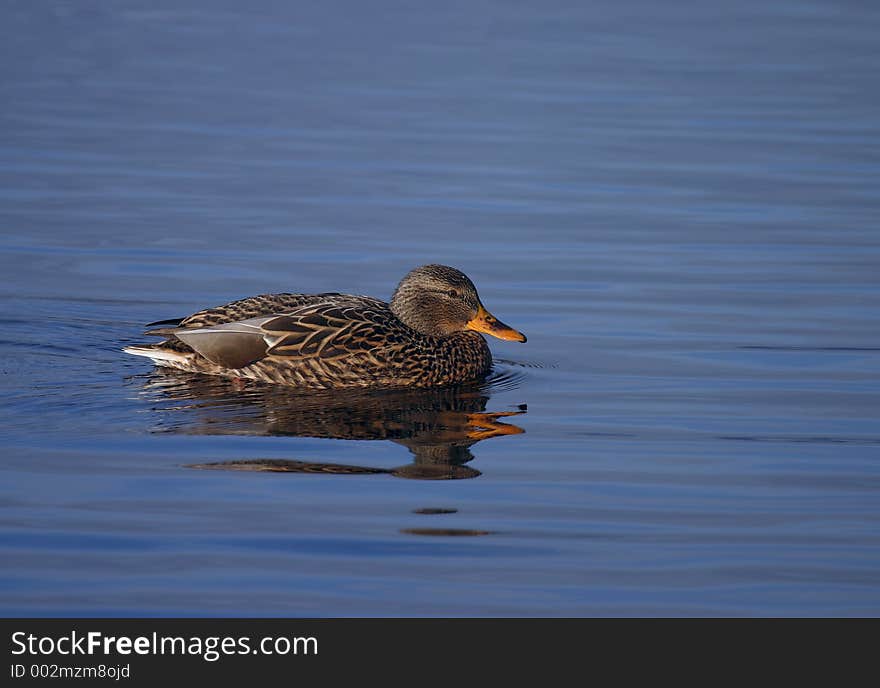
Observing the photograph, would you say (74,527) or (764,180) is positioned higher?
(764,180)

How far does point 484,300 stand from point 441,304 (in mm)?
1769

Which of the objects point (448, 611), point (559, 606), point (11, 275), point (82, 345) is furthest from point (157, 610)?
point (11, 275)

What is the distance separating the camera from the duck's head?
11.0 m

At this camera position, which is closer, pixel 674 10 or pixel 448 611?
pixel 448 611

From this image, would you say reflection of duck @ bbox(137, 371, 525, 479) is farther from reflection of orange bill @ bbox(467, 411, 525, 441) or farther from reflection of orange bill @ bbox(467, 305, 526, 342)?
reflection of orange bill @ bbox(467, 305, 526, 342)

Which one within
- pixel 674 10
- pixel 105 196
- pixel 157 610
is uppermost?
pixel 674 10

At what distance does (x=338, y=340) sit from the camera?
10.5 meters

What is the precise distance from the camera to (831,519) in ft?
25.8

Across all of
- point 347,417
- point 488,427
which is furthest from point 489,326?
point 347,417

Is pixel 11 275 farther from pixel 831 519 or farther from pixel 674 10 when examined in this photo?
pixel 674 10

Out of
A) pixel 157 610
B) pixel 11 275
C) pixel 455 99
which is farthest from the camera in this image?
pixel 455 99

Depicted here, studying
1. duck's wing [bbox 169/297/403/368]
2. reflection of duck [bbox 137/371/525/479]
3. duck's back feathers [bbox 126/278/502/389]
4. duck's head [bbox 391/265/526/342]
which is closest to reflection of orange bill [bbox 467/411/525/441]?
reflection of duck [bbox 137/371/525/479]

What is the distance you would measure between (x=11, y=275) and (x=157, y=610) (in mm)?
6986

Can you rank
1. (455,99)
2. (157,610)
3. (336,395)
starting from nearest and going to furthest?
(157,610)
(336,395)
(455,99)
